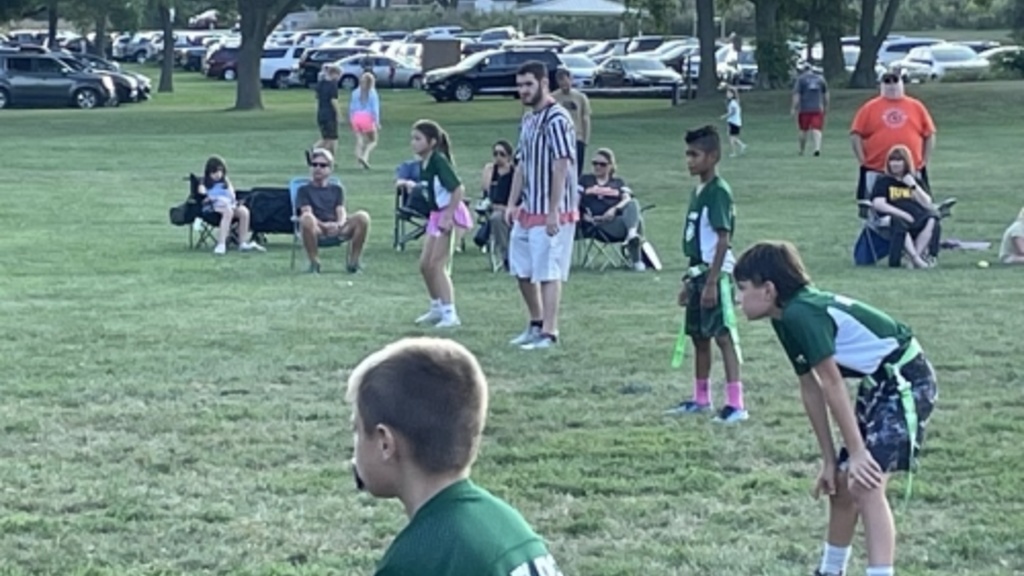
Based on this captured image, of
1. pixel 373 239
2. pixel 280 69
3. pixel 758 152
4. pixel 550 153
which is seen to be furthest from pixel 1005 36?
pixel 550 153

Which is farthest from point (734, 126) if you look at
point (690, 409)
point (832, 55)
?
point (690, 409)

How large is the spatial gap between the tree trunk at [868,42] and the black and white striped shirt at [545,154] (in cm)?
3933

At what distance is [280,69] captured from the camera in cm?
6988

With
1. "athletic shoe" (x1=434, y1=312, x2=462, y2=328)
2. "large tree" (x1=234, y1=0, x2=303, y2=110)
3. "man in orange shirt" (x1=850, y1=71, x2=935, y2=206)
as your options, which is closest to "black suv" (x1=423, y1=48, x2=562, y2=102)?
"large tree" (x1=234, y1=0, x2=303, y2=110)

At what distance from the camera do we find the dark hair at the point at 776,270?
645 cm

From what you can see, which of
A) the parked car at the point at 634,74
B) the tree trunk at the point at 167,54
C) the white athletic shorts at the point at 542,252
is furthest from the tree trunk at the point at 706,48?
the white athletic shorts at the point at 542,252

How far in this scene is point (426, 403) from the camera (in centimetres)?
338

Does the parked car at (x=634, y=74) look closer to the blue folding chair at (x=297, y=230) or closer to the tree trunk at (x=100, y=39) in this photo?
the tree trunk at (x=100, y=39)

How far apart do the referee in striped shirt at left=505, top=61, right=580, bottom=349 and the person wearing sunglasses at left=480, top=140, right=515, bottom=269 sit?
4.94 metres

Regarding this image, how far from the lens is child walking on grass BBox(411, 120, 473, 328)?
13.8 m

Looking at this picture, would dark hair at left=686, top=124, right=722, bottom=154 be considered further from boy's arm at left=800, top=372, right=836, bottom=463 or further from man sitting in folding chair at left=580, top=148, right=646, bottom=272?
man sitting in folding chair at left=580, top=148, right=646, bottom=272

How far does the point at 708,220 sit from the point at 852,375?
3431 millimetres

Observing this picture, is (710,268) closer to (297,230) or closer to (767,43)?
(297,230)

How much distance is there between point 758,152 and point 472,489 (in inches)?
1275
